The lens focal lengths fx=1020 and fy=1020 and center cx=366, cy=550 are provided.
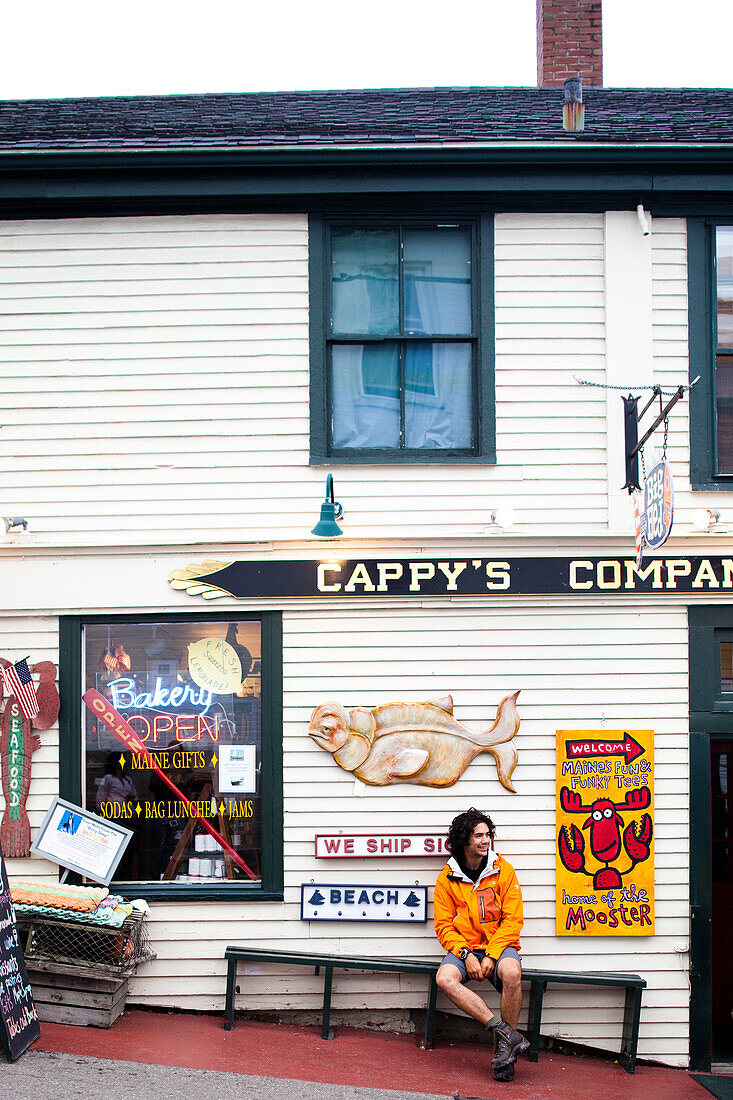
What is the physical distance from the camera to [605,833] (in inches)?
281

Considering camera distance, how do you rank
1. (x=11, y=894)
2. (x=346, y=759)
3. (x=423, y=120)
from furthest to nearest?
1. (x=423, y=120)
2. (x=346, y=759)
3. (x=11, y=894)

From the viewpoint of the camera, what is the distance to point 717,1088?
672 cm

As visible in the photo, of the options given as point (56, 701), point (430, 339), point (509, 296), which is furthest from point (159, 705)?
point (509, 296)

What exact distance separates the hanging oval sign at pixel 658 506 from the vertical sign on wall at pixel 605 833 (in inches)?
65.0

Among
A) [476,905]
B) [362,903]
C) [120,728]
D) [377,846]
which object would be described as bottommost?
A: [362,903]

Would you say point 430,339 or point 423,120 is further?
point 423,120

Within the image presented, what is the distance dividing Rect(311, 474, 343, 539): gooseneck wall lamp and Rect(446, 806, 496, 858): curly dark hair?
2.07 meters

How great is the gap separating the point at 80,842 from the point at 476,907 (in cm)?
275

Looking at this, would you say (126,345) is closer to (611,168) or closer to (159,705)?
(159,705)

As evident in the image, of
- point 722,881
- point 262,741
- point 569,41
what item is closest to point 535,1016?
point 722,881

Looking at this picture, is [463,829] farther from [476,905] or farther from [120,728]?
[120,728]

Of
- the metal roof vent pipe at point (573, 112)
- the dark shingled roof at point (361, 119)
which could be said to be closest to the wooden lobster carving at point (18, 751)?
the dark shingled roof at point (361, 119)

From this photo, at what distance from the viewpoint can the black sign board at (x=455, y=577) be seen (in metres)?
7.24

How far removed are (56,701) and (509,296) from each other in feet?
14.3
